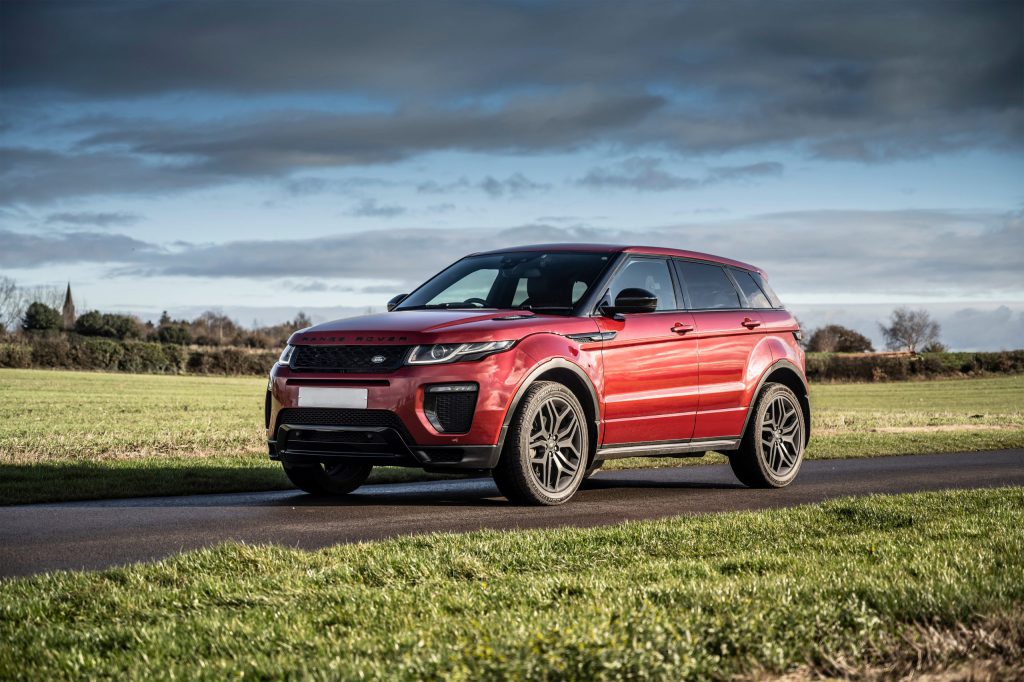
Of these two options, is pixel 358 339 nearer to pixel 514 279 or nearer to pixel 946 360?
pixel 514 279

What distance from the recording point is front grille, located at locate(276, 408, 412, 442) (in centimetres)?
855

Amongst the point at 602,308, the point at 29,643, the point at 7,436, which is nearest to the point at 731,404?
the point at 602,308

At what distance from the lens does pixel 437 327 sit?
8719 mm

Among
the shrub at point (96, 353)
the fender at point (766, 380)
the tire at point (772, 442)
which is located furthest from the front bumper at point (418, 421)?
the shrub at point (96, 353)

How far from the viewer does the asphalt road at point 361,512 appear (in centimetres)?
708

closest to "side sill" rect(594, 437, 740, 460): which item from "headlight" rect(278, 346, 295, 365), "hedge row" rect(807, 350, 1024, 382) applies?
"headlight" rect(278, 346, 295, 365)

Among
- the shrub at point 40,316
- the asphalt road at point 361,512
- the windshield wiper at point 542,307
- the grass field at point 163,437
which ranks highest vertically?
the shrub at point 40,316

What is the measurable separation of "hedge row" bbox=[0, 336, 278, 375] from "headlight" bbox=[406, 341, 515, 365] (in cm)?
4100

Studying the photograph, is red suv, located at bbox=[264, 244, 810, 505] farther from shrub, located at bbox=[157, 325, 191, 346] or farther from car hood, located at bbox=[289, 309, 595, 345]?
shrub, located at bbox=[157, 325, 191, 346]

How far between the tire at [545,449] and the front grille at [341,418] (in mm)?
827

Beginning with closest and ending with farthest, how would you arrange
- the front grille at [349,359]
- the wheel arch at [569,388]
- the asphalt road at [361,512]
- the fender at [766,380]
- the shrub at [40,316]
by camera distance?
the asphalt road at [361,512], the front grille at [349,359], the wheel arch at [569,388], the fender at [766,380], the shrub at [40,316]

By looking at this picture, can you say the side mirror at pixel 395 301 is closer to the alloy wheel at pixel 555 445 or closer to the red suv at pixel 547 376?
the red suv at pixel 547 376

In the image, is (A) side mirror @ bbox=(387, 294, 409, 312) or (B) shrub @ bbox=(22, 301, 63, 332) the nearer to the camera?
(A) side mirror @ bbox=(387, 294, 409, 312)

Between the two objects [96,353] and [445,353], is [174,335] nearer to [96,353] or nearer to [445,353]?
[96,353]
